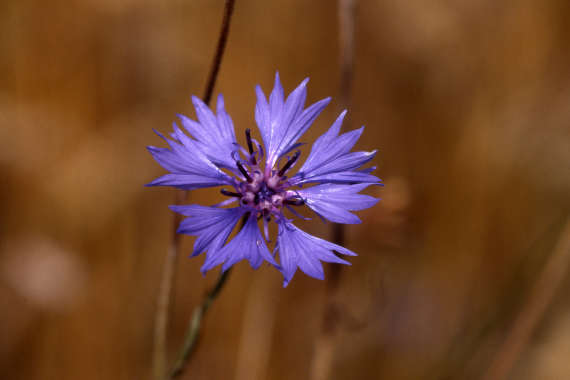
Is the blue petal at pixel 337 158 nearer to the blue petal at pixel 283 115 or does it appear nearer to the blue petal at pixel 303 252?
the blue petal at pixel 283 115

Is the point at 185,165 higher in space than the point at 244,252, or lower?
higher

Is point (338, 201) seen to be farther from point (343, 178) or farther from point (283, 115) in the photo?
point (283, 115)

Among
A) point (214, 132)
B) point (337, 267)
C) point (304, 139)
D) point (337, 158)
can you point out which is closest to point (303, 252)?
point (337, 158)

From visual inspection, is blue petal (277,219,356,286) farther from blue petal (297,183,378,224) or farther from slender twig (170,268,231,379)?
slender twig (170,268,231,379)

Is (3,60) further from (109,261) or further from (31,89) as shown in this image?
(109,261)

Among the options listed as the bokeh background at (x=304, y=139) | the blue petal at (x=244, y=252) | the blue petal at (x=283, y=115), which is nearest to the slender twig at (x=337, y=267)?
the bokeh background at (x=304, y=139)
